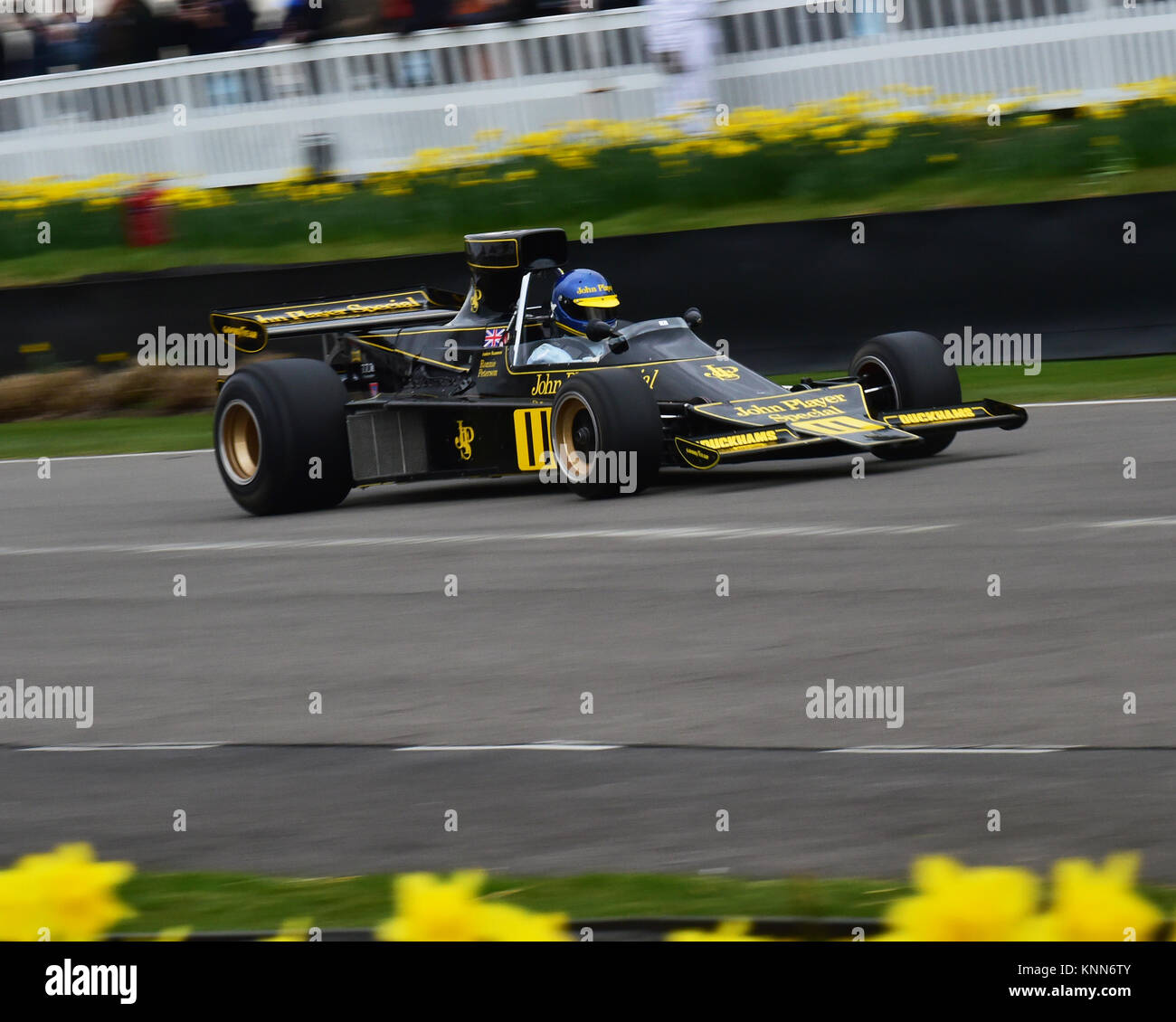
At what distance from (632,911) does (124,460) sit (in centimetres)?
1245

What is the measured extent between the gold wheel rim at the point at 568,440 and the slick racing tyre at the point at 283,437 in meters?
1.45

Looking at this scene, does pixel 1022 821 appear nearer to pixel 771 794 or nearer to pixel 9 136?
pixel 771 794

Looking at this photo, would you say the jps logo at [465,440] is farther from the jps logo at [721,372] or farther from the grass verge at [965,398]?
the grass verge at [965,398]

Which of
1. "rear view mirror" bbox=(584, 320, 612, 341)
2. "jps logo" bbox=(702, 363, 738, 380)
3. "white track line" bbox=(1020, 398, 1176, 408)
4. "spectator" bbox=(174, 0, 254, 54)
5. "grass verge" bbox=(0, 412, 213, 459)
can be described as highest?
"spectator" bbox=(174, 0, 254, 54)

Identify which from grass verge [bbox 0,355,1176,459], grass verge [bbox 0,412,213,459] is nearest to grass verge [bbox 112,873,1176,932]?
grass verge [bbox 0,355,1176,459]

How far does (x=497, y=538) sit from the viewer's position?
10438 mm

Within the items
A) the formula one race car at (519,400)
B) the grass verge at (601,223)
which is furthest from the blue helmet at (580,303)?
the grass verge at (601,223)

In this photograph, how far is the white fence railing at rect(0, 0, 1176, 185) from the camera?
19109mm

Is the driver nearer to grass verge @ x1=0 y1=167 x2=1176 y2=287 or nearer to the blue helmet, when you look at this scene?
the blue helmet

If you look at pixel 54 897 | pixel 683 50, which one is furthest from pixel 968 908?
pixel 683 50

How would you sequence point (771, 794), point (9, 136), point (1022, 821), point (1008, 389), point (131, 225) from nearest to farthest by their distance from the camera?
point (1022, 821) → point (771, 794) → point (1008, 389) → point (131, 225) → point (9, 136)

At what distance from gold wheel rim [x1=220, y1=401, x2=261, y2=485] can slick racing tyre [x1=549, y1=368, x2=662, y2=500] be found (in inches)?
79.1

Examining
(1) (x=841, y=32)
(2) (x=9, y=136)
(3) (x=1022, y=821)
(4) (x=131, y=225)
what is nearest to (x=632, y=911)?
(3) (x=1022, y=821)
